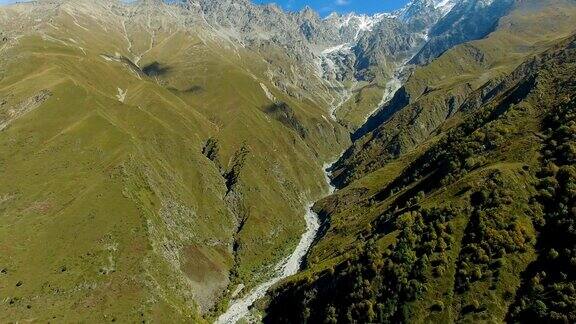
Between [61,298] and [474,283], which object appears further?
[61,298]

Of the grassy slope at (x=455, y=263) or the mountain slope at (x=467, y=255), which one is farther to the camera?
the grassy slope at (x=455, y=263)

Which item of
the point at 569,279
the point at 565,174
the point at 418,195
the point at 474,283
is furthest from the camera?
the point at 418,195

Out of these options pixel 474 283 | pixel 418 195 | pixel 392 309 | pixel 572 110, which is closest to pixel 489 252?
pixel 474 283

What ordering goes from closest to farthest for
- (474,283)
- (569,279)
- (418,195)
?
1. (569,279)
2. (474,283)
3. (418,195)

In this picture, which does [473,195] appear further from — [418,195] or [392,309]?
[392,309]

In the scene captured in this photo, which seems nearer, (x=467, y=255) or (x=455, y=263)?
(x=467, y=255)

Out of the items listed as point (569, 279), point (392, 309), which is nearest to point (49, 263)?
point (392, 309)

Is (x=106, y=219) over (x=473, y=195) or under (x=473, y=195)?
over

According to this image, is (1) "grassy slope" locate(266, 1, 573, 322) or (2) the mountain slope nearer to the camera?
(2) the mountain slope

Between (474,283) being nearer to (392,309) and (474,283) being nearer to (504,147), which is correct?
(392,309)

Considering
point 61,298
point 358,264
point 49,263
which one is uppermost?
point 49,263
